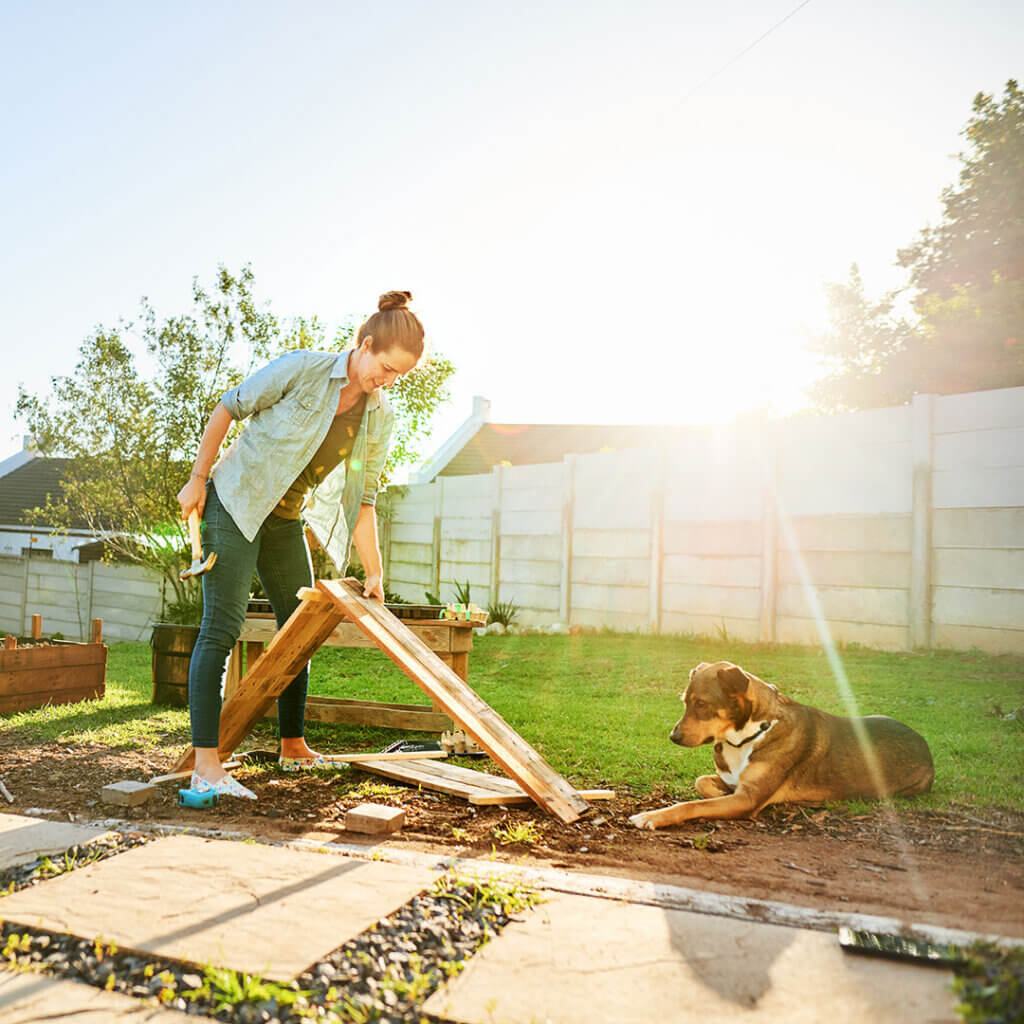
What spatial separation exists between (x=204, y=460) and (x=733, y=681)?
2279mm

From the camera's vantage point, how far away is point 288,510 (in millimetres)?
3676

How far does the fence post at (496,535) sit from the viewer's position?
39.4 feet

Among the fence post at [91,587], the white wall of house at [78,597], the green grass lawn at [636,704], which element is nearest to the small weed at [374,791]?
the green grass lawn at [636,704]

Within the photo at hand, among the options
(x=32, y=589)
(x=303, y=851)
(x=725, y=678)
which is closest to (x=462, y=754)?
(x=725, y=678)

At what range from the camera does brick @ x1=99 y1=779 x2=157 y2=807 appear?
3.19 meters

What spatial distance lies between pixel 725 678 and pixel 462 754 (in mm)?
1631

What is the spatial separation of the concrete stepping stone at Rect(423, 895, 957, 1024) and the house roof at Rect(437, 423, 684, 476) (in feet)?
56.0

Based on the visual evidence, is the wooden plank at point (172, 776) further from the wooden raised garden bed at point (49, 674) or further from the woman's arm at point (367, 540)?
the wooden raised garden bed at point (49, 674)

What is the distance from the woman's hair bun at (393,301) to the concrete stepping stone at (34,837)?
210 cm

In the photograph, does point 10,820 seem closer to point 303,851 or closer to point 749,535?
point 303,851

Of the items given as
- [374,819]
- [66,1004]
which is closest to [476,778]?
[374,819]

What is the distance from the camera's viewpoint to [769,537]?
855 cm

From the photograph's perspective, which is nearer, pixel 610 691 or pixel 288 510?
pixel 288 510

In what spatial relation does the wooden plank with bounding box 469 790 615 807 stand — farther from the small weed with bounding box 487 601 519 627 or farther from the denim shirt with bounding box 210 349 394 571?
the small weed with bounding box 487 601 519 627
